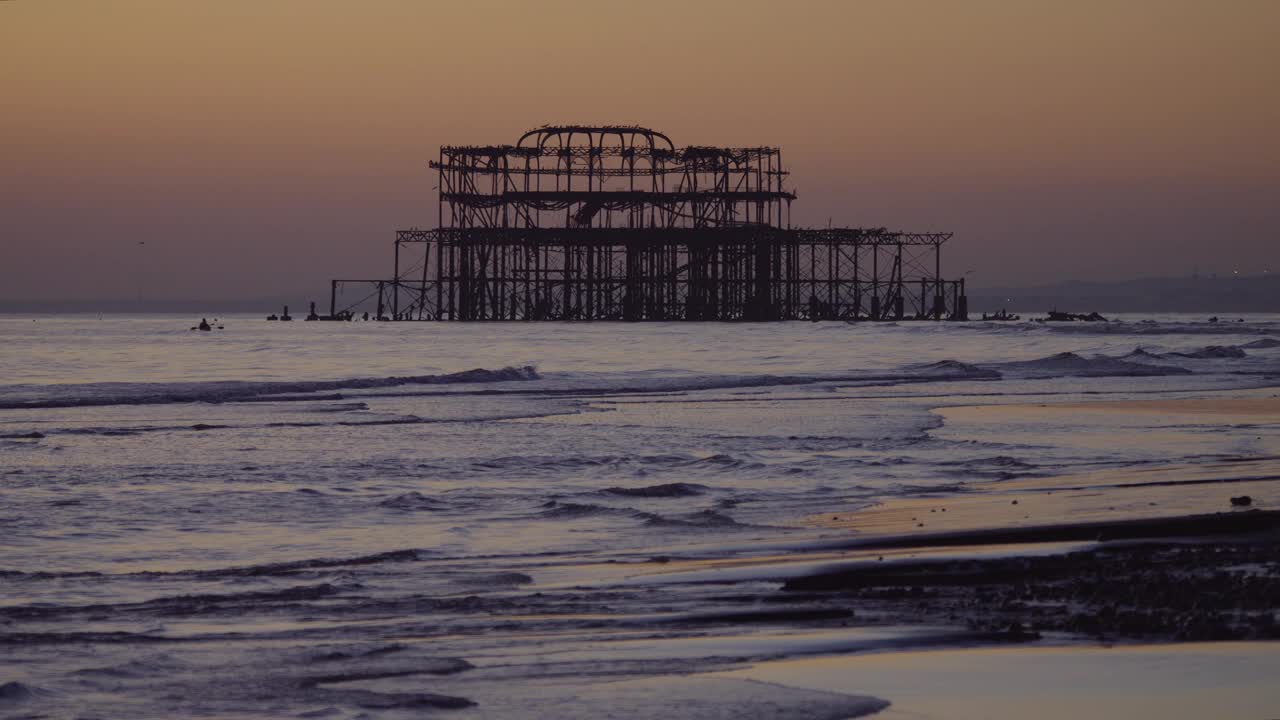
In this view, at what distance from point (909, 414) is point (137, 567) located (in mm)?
17232

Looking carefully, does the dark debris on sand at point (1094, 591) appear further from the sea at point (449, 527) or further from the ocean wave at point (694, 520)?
the ocean wave at point (694, 520)

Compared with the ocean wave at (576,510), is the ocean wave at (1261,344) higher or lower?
higher

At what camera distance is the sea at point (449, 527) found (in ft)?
22.9

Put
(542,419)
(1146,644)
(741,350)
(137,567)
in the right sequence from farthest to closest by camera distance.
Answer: (741,350), (542,419), (137,567), (1146,644)

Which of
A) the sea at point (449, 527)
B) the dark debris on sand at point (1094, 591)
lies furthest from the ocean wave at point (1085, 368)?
the dark debris on sand at point (1094, 591)

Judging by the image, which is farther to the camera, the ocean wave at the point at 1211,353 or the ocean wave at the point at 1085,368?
the ocean wave at the point at 1211,353

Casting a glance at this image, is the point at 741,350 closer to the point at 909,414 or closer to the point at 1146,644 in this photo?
the point at 909,414

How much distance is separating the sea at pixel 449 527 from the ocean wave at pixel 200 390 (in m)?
0.20

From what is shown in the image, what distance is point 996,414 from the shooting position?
1021 inches

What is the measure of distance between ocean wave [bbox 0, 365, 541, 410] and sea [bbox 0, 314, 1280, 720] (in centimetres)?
20

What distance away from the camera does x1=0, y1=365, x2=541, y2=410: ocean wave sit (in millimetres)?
29859

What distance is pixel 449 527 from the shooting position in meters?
12.3

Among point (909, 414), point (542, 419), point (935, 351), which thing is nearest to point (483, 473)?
point (542, 419)

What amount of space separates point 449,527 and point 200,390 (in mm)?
22023
